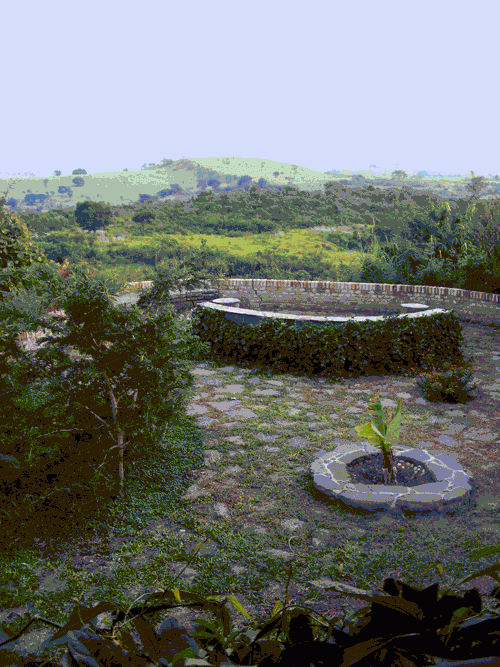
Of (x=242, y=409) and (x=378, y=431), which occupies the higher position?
(x=378, y=431)

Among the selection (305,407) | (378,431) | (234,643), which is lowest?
(305,407)

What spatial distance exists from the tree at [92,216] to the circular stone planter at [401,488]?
34.6 metres

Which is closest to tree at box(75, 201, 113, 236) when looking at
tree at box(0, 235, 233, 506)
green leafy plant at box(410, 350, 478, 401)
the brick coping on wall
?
the brick coping on wall

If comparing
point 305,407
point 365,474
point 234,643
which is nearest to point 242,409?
point 305,407

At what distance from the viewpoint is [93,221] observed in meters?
37.5

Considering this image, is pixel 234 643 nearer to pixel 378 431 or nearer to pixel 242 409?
pixel 378 431

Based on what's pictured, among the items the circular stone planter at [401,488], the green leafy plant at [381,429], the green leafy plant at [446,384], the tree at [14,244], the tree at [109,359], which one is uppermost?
the tree at [14,244]

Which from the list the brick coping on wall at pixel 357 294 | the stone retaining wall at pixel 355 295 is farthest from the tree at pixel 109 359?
the stone retaining wall at pixel 355 295

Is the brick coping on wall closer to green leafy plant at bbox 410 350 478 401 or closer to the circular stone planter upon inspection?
A: green leafy plant at bbox 410 350 478 401

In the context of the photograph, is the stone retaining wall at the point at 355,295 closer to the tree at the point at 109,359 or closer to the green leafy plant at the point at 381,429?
the green leafy plant at the point at 381,429

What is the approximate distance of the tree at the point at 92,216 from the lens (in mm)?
37500

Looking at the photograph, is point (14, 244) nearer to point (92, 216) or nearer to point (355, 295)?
point (355, 295)

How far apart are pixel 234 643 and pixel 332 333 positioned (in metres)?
8.52

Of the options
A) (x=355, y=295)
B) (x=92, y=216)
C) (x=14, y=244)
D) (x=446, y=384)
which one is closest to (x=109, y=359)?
(x=446, y=384)
